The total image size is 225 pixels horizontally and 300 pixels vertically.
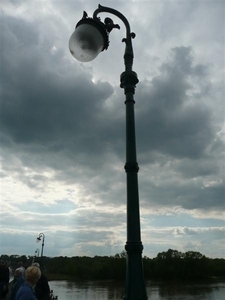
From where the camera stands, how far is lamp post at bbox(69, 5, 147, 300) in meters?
3.43

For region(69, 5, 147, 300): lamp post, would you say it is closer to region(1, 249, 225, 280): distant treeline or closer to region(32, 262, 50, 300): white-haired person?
region(32, 262, 50, 300): white-haired person

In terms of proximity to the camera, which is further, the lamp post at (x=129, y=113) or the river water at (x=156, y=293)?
the river water at (x=156, y=293)

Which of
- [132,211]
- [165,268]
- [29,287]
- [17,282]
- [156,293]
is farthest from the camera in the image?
[165,268]

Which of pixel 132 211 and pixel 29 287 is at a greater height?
pixel 132 211

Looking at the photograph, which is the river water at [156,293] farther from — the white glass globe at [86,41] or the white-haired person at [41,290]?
the white glass globe at [86,41]

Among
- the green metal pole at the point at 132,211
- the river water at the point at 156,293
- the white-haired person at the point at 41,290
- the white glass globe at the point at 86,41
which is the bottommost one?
the river water at the point at 156,293

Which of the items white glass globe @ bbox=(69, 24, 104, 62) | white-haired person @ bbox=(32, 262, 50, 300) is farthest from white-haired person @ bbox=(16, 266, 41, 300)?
white-haired person @ bbox=(32, 262, 50, 300)

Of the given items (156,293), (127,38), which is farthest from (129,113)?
(156,293)

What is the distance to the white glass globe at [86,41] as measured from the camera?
432 centimetres

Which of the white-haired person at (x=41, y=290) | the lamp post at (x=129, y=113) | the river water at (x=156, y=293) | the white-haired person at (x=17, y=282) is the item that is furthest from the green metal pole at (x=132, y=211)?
the river water at (x=156, y=293)

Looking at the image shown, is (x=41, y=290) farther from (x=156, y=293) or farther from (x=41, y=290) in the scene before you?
(x=156, y=293)

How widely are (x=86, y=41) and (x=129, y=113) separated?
4.00 feet

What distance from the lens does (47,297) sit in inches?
289

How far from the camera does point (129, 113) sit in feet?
13.8
